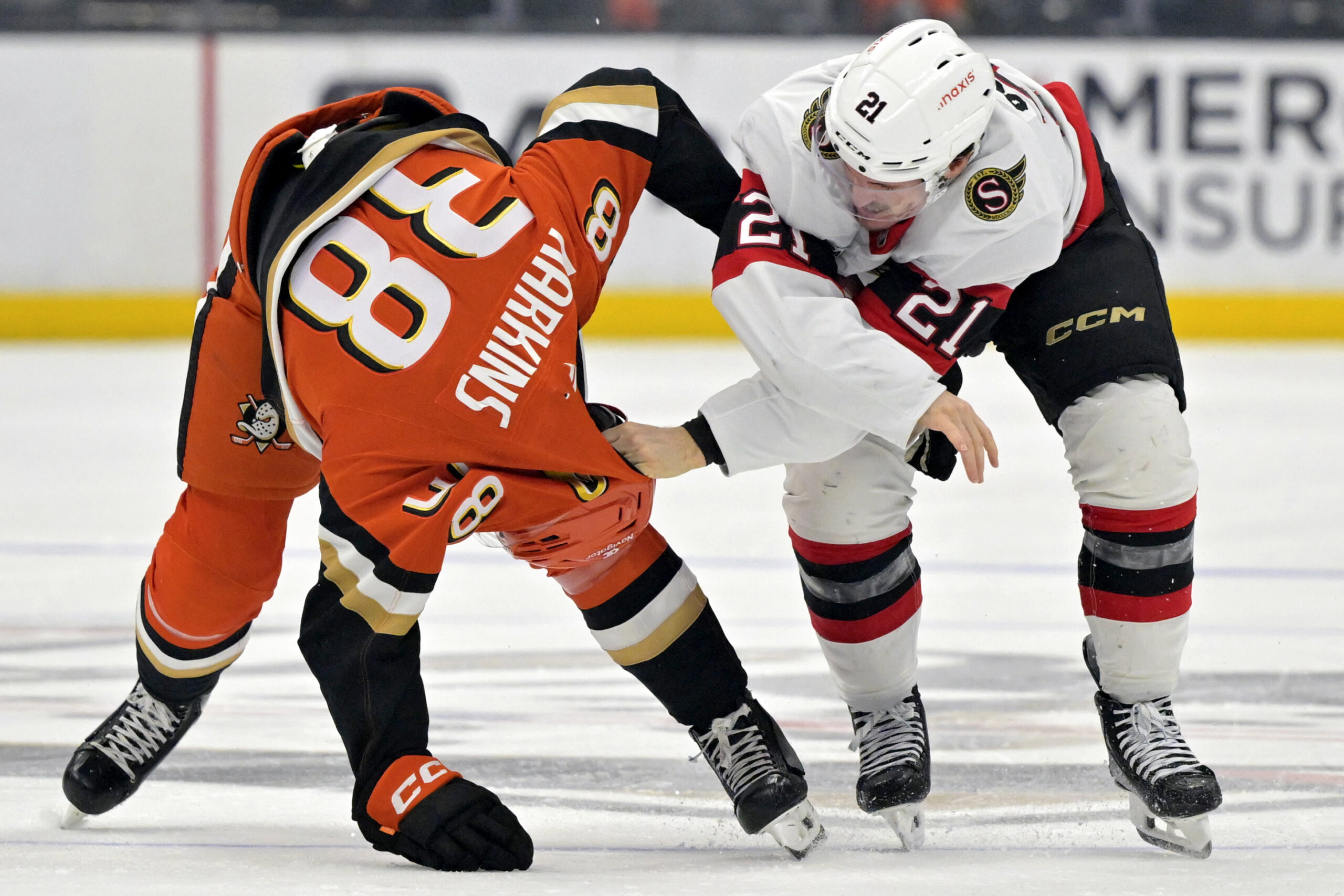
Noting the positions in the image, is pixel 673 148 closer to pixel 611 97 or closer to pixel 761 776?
pixel 611 97

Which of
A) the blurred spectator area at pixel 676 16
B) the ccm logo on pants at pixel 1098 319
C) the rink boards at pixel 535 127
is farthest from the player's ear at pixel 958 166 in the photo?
the blurred spectator area at pixel 676 16

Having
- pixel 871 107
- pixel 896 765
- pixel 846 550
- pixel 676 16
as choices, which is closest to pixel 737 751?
pixel 896 765

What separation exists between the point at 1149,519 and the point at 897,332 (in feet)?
1.22

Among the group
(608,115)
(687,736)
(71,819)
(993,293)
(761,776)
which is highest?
(608,115)

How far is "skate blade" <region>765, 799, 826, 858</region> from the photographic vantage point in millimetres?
2145

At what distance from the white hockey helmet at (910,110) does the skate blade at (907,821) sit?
70 cm

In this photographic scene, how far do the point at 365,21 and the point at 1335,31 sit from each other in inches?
181

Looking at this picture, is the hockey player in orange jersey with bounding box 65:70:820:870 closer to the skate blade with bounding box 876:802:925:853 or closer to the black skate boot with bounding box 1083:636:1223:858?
the skate blade with bounding box 876:802:925:853

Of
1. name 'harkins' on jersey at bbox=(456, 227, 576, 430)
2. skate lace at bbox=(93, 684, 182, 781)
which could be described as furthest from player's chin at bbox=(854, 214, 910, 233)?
skate lace at bbox=(93, 684, 182, 781)

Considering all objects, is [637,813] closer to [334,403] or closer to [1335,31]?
[334,403]

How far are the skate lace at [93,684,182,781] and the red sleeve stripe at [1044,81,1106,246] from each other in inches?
50.4

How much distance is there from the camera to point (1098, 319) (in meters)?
2.29

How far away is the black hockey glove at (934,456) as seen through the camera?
238 centimetres

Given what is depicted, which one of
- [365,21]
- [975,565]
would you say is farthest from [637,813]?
[365,21]
